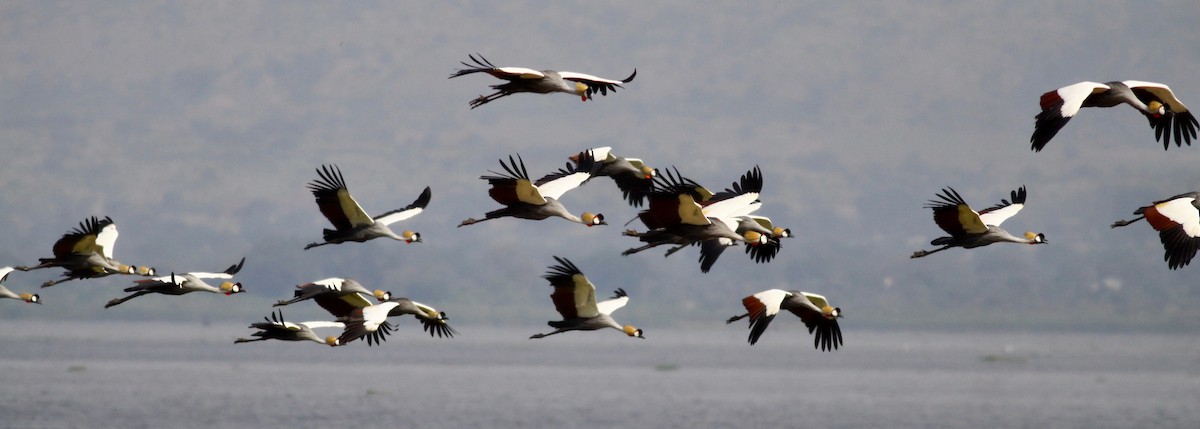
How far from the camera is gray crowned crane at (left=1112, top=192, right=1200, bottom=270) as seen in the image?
1689 cm

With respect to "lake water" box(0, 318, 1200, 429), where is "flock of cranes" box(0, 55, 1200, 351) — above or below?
below

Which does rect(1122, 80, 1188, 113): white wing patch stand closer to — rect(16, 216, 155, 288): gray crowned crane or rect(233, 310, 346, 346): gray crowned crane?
rect(233, 310, 346, 346): gray crowned crane

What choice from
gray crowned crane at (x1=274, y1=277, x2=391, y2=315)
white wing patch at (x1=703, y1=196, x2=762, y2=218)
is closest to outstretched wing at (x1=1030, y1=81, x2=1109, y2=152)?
white wing patch at (x1=703, y1=196, x2=762, y2=218)

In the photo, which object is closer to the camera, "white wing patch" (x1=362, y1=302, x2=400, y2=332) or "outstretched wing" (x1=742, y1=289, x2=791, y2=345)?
"outstretched wing" (x1=742, y1=289, x2=791, y2=345)

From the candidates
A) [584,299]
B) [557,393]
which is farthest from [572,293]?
[557,393]

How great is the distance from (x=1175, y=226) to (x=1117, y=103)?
157 cm

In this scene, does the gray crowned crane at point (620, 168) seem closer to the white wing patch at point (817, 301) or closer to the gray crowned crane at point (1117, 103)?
the white wing patch at point (817, 301)

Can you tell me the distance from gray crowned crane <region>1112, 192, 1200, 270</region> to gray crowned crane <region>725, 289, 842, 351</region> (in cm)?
398

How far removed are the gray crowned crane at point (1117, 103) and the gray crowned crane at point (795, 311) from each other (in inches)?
149

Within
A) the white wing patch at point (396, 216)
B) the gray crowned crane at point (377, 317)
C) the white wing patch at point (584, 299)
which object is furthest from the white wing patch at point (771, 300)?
the white wing patch at point (396, 216)

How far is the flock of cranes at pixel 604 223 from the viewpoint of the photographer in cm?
1733

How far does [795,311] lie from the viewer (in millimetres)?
20188

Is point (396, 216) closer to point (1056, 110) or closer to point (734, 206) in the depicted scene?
point (734, 206)

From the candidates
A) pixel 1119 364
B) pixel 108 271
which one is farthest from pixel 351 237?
pixel 1119 364
